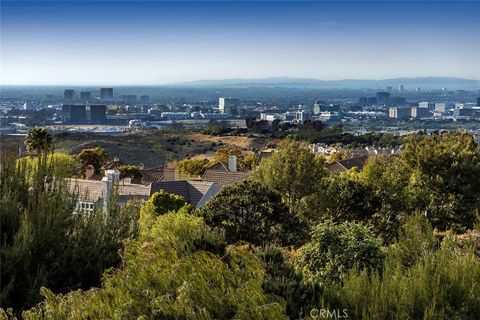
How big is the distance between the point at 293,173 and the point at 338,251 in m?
9.55

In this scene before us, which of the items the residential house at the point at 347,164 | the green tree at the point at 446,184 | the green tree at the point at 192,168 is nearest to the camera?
the green tree at the point at 446,184

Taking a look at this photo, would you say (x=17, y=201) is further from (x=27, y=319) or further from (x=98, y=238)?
(x=27, y=319)

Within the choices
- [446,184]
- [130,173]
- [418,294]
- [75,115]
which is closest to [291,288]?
[418,294]

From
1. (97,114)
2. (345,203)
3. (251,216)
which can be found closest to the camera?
(251,216)

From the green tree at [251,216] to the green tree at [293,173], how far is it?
445cm

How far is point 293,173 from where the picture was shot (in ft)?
73.0

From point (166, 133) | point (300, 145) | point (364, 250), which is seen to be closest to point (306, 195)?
point (300, 145)

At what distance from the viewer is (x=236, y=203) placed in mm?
16984

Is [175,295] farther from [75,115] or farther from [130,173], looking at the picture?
[75,115]

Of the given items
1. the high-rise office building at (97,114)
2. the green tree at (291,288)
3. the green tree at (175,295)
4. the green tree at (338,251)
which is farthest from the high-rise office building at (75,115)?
the green tree at (175,295)

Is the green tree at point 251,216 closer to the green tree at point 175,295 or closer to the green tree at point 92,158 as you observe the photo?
the green tree at point 175,295

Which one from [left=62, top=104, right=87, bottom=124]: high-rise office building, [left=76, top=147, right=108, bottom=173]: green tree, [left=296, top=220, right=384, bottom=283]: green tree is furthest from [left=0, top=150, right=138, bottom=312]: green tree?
[left=62, top=104, right=87, bottom=124]: high-rise office building

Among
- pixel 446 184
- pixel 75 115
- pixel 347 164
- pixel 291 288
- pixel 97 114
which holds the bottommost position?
pixel 75 115

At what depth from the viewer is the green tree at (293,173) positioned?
22.2 m
